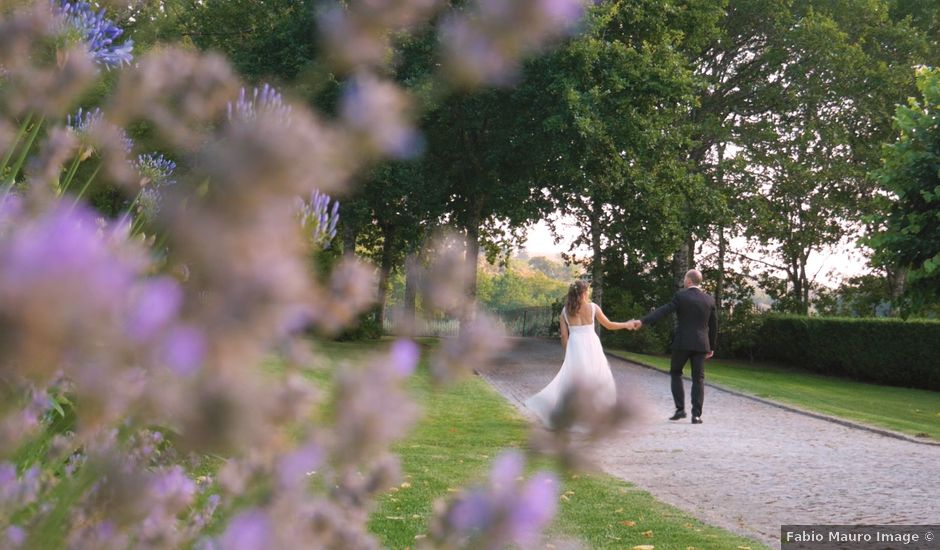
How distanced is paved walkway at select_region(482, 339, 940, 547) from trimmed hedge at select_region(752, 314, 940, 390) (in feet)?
44.0

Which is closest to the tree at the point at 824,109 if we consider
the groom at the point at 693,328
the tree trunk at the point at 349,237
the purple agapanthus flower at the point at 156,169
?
the tree trunk at the point at 349,237

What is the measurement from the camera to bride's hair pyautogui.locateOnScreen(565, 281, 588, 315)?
11.7 metres

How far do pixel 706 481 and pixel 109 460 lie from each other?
7.91m

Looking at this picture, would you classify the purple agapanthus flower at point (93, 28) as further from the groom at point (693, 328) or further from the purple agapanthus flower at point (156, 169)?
the groom at point (693, 328)

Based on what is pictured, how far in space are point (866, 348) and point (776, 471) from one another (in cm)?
2061

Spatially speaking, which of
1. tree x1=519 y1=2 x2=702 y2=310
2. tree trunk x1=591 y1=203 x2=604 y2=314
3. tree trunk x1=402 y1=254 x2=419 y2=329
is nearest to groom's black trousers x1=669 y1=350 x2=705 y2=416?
A: tree x1=519 y1=2 x2=702 y2=310

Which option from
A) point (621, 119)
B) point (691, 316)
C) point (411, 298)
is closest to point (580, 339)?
point (691, 316)

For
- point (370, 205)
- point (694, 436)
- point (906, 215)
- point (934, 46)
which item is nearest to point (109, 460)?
point (694, 436)

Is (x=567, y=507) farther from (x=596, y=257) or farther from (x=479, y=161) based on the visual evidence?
(x=596, y=257)

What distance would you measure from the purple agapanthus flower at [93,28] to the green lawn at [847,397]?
1233 centimetres

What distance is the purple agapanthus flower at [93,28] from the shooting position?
2139 mm

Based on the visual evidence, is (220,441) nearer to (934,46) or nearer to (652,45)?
(652,45)

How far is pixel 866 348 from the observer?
88.1ft

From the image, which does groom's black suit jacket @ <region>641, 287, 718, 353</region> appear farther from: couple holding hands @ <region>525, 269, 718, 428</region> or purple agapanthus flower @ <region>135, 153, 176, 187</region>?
purple agapanthus flower @ <region>135, 153, 176, 187</region>
